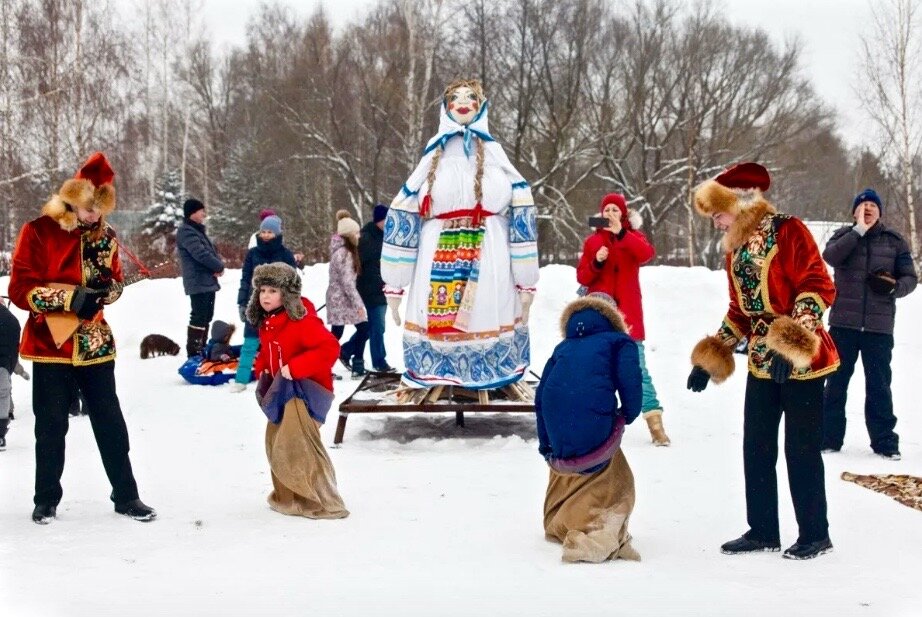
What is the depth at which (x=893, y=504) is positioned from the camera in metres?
5.41

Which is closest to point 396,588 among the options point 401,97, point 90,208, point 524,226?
point 90,208

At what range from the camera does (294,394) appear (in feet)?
17.0

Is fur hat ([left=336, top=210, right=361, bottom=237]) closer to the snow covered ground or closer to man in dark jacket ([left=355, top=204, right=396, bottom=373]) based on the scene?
man in dark jacket ([left=355, top=204, right=396, bottom=373])

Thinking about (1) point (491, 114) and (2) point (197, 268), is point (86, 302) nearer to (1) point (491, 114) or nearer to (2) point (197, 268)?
(2) point (197, 268)

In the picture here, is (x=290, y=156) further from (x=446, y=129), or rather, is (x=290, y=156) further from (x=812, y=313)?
(x=812, y=313)

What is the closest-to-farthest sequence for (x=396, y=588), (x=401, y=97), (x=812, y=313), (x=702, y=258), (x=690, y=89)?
(x=396, y=588) → (x=812, y=313) → (x=401, y=97) → (x=702, y=258) → (x=690, y=89)

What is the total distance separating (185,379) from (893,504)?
6.65 metres

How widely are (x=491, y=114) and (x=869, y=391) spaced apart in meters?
21.9

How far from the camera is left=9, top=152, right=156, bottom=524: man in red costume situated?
4910mm

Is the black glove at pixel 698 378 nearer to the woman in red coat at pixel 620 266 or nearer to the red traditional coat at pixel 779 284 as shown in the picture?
the red traditional coat at pixel 779 284

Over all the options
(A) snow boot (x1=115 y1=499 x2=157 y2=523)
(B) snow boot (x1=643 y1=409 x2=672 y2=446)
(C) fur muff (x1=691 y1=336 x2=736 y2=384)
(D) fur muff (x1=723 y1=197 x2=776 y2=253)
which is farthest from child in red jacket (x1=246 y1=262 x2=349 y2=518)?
(B) snow boot (x1=643 y1=409 x2=672 y2=446)

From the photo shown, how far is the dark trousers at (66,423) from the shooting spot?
16.4 feet

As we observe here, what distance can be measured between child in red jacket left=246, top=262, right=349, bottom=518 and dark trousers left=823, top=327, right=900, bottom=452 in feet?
12.1

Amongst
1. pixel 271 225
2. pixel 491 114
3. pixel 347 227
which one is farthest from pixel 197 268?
pixel 491 114
